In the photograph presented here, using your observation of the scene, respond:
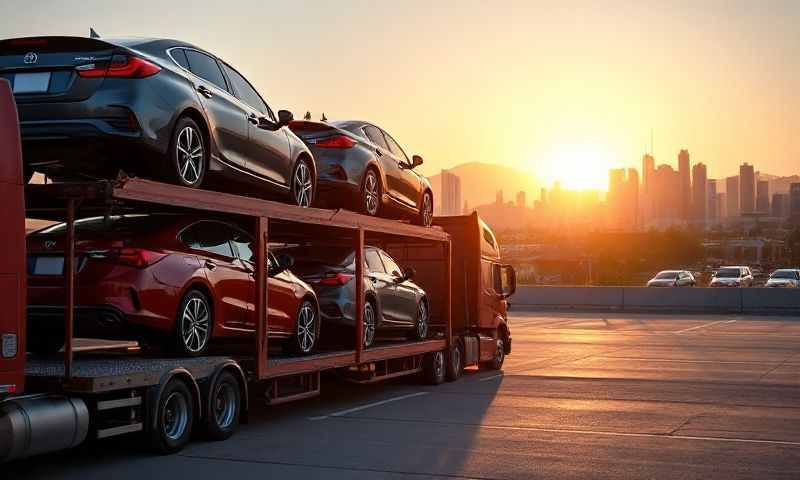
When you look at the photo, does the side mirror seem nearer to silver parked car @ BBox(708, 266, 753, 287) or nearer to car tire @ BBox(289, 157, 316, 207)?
car tire @ BBox(289, 157, 316, 207)

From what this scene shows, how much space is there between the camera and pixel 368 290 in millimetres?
14352

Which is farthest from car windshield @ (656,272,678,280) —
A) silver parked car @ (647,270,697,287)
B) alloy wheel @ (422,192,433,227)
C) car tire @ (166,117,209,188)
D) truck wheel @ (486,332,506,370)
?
car tire @ (166,117,209,188)

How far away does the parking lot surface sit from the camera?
9.21 meters

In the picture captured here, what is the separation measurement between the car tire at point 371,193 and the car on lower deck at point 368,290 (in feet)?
1.79

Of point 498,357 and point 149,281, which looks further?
point 498,357

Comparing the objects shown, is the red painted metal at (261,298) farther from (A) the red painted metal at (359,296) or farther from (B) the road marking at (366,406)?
(A) the red painted metal at (359,296)

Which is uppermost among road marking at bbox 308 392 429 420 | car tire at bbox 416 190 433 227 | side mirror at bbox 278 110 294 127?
side mirror at bbox 278 110 294 127

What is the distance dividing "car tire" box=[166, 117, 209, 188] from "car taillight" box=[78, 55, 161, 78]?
596 millimetres

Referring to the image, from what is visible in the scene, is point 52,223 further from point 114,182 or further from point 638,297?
point 638,297

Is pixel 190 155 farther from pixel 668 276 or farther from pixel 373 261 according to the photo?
pixel 668 276

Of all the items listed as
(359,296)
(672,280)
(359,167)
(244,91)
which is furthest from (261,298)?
(672,280)

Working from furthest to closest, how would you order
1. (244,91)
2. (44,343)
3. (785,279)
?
(785,279)
(244,91)
(44,343)

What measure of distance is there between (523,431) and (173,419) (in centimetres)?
373

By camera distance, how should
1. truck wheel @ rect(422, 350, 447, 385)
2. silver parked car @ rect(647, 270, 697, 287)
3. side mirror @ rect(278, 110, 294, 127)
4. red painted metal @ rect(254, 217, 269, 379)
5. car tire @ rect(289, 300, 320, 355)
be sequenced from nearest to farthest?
red painted metal @ rect(254, 217, 269, 379) < side mirror @ rect(278, 110, 294, 127) < car tire @ rect(289, 300, 320, 355) < truck wheel @ rect(422, 350, 447, 385) < silver parked car @ rect(647, 270, 697, 287)
